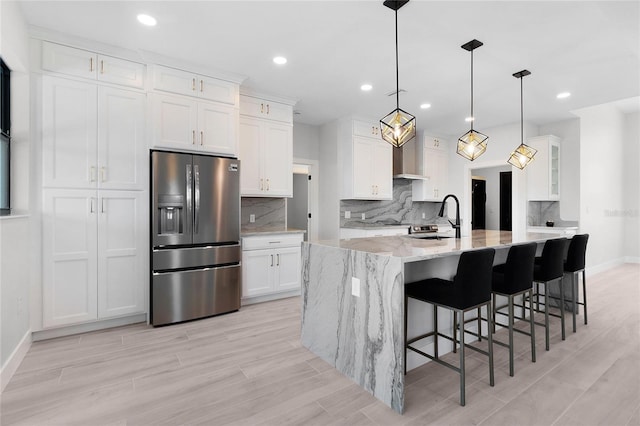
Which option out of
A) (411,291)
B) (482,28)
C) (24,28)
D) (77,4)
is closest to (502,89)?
(482,28)

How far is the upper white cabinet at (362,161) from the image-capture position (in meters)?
5.38

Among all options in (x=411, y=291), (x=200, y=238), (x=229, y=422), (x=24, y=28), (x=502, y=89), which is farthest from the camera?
(x=502, y=89)

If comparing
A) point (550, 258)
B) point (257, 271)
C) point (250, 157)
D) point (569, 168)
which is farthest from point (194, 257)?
point (569, 168)

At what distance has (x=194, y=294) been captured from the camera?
346 centimetres

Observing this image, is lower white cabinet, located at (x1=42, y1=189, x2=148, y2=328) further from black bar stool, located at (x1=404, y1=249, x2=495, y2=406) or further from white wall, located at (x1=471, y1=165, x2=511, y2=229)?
white wall, located at (x1=471, y1=165, x2=511, y2=229)

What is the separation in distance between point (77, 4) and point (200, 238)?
2202mm

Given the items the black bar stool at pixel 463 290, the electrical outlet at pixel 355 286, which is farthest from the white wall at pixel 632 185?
the electrical outlet at pixel 355 286

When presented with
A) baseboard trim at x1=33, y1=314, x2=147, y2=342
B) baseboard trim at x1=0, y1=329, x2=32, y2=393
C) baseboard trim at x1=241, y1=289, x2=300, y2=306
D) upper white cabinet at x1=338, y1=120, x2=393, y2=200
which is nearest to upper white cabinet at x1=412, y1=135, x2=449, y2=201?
upper white cabinet at x1=338, y1=120, x2=393, y2=200

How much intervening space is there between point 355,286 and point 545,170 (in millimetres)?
5103

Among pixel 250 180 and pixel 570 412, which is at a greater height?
pixel 250 180

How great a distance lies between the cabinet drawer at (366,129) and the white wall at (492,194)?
4587 millimetres

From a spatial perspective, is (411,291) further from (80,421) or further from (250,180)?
(250,180)

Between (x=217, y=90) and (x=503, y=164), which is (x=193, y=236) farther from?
(x=503, y=164)

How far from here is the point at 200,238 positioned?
351cm
